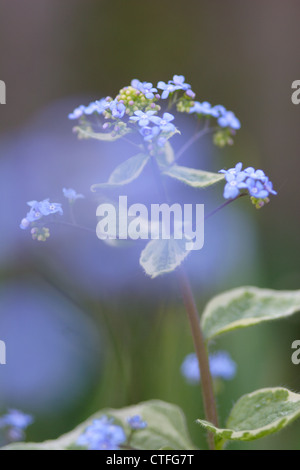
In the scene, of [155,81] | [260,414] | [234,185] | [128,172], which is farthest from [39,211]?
[155,81]

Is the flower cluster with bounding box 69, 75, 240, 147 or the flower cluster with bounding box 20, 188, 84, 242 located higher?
the flower cluster with bounding box 69, 75, 240, 147

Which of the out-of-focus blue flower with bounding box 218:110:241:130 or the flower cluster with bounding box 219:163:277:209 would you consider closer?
the flower cluster with bounding box 219:163:277:209

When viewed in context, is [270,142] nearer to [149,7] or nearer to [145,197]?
[149,7]

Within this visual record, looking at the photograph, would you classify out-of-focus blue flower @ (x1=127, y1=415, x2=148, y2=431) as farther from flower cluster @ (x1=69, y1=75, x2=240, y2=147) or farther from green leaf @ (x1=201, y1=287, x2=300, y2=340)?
flower cluster @ (x1=69, y1=75, x2=240, y2=147)

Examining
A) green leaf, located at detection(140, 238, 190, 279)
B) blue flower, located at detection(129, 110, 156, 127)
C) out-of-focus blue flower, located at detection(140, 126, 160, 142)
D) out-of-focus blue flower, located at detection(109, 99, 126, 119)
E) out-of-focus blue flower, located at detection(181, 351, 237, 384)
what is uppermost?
out-of-focus blue flower, located at detection(109, 99, 126, 119)

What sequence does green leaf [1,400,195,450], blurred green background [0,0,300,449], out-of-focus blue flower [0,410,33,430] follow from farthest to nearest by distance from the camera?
blurred green background [0,0,300,449]
out-of-focus blue flower [0,410,33,430]
green leaf [1,400,195,450]

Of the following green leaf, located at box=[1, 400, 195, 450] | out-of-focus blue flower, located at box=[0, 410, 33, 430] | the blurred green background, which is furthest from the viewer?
the blurred green background

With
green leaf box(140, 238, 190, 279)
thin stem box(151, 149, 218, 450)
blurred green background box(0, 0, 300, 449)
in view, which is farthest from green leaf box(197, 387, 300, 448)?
blurred green background box(0, 0, 300, 449)

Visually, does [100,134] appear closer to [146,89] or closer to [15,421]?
[146,89]
